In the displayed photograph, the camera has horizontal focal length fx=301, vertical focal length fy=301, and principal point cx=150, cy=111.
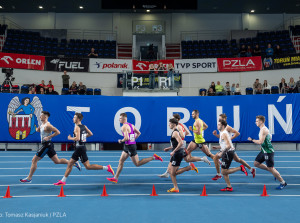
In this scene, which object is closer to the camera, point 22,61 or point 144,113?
point 144,113

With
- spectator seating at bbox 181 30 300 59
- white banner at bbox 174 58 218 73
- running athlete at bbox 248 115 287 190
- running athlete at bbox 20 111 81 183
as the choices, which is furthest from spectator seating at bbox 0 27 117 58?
running athlete at bbox 248 115 287 190

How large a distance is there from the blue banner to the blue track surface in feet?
17.6

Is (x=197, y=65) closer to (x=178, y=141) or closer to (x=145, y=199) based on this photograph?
(x=178, y=141)

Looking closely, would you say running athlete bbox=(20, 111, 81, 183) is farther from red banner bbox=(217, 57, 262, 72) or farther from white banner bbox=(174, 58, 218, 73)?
red banner bbox=(217, 57, 262, 72)

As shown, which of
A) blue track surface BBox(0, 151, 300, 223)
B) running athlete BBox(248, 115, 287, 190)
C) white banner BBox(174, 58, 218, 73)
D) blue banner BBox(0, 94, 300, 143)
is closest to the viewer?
blue track surface BBox(0, 151, 300, 223)

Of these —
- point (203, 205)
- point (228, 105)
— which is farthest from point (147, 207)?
point (228, 105)

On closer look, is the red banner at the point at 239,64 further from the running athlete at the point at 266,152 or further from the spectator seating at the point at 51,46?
the running athlete at the point at 266,152

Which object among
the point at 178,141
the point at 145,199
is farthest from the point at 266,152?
the point at 145,199

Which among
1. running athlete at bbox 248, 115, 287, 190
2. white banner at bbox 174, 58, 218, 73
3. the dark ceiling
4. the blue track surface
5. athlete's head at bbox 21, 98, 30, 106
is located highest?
the dark ceiling

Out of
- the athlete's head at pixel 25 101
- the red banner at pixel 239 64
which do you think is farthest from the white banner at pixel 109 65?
the athlete's head at pixel 25 101

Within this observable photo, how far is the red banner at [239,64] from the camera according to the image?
24312mm

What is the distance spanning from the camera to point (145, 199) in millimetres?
6922

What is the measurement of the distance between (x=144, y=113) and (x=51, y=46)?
15.5 m

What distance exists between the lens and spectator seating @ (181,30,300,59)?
27.0 metres
